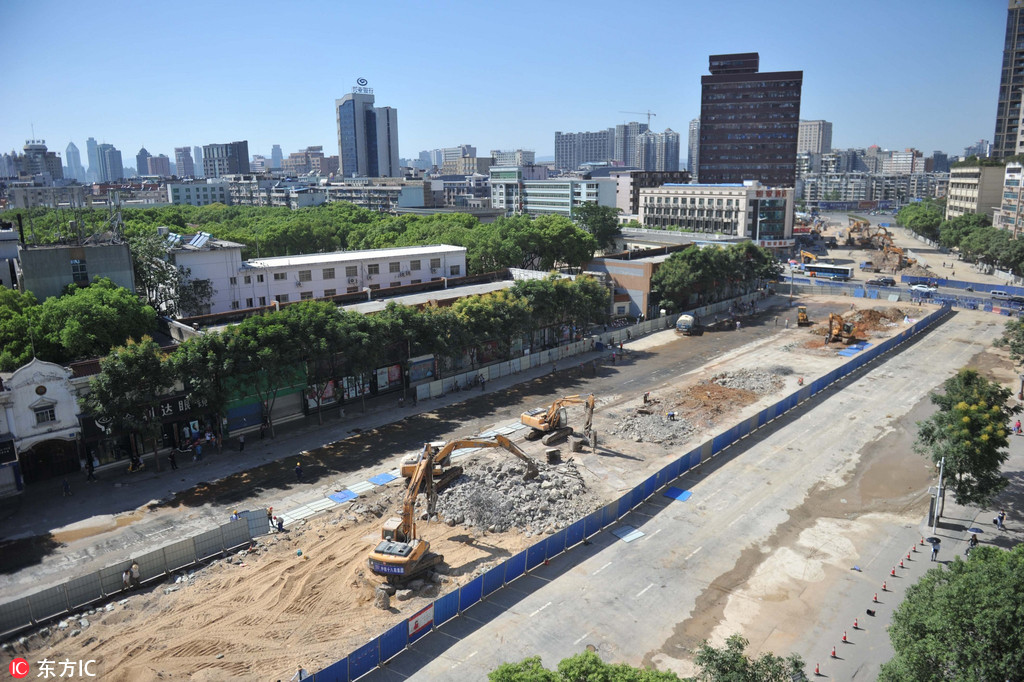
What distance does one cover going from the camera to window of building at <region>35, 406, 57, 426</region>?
4041cm

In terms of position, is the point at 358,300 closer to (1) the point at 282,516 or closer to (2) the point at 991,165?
(1) the point at 282,516

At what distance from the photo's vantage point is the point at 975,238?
5054 inches

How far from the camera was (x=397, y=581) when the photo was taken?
3088cm

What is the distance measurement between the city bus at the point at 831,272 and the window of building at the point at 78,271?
113896 millimetres

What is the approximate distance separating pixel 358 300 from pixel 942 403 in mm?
50519

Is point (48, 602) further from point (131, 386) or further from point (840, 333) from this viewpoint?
point (840, 333)

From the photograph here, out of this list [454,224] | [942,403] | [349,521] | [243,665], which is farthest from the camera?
[454,224]

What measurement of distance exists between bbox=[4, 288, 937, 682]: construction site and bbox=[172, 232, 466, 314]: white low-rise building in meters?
24.7

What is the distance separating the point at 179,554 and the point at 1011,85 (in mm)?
237443

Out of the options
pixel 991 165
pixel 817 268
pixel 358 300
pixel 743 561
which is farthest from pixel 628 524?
pixel 991 165

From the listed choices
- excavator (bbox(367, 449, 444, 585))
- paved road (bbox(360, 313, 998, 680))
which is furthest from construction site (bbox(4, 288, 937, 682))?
paved road (bbox(360, 313, 998, 680))

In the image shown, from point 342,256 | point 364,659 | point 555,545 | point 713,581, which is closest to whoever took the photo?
point 364,659

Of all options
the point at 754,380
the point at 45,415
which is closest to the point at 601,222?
the point at 754,380

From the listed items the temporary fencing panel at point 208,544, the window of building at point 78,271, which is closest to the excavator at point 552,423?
the temporary fencing panel at point 208,544
